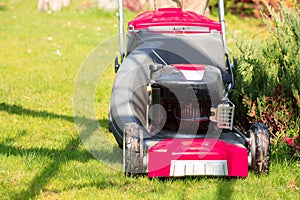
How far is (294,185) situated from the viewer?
320cm

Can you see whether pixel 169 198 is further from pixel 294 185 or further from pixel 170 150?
pixel 294 185

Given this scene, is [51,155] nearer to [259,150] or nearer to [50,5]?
[259,150]

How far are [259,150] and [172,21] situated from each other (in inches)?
44.8

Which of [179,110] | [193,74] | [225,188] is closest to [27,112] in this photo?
[179,110]

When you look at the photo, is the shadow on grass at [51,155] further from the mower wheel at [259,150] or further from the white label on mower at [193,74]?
the mower wheel at [259,150]

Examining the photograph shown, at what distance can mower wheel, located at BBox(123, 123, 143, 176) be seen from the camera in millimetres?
3107

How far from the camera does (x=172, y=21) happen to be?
3861 millimetres

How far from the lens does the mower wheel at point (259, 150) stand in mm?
3189

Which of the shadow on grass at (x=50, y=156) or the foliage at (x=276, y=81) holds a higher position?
the foliage at (x=276, y=81)

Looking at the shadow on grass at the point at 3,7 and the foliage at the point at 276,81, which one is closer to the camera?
the foliage at the point at 276,81

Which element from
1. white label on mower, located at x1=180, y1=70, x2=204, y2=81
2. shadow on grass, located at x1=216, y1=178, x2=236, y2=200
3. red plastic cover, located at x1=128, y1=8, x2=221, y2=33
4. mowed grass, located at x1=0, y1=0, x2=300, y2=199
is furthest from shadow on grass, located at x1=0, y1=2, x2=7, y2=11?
shadow on grass, located at x1=216, y1=178, x2=236, y2=200

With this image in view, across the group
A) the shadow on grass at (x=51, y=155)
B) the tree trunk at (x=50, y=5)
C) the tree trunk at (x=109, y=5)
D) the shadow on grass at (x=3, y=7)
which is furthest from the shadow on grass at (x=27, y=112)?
the shadow on grass at (x=3, y=7)

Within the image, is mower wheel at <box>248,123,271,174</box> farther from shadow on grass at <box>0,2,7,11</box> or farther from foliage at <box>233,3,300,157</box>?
shadow on grass at <box>0,2,7,11</box>

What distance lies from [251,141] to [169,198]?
623 mm
